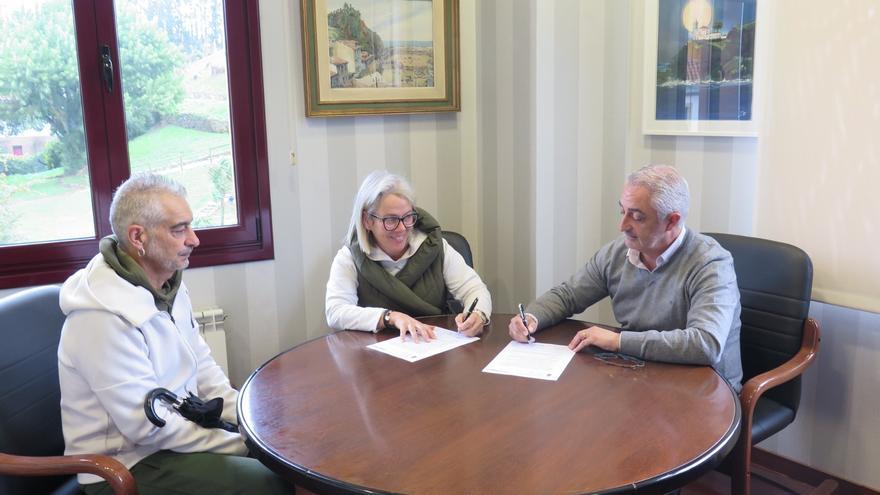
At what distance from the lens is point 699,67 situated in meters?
2.62

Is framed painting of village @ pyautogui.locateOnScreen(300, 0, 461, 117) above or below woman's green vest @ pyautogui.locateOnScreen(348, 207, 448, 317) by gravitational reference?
above

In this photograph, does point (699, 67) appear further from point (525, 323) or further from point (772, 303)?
point (525, 323)

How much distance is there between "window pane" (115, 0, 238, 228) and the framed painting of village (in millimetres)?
361

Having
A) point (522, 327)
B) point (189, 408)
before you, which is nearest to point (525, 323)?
point (522, 327)

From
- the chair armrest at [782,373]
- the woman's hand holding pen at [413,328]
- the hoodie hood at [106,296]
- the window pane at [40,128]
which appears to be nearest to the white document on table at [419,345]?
the woman's hand holding pen at [413,328]

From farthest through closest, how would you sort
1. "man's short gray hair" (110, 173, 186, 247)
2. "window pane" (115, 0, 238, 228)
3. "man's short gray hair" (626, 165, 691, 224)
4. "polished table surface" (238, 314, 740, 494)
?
"window pane" (115, 0, 238, 228) → "man's short gray hair" (626, 165, 691, 224) → "man's short gray hair" (110, 173, 186, 247) → "polished table surface" (238, 314, 740, 494)

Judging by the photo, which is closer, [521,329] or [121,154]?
[521,329]

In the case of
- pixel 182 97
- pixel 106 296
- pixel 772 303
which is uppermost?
pixel 182 97

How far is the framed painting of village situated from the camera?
2.89 meters

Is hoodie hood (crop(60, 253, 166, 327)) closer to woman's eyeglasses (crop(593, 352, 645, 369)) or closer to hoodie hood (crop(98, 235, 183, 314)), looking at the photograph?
hoodie hood (crop(98, 235, 183, 314))

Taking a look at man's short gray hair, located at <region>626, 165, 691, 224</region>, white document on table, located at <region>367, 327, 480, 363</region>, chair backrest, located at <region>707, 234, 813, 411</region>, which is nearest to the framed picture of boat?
chair backrest, located at <region>707, 234, 813, 411</region>

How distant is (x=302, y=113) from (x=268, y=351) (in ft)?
3.27

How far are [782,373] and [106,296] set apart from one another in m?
1.73

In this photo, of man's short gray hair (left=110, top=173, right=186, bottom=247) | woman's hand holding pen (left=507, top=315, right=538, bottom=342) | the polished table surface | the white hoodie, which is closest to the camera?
the polished table surface
